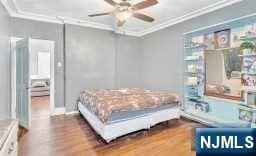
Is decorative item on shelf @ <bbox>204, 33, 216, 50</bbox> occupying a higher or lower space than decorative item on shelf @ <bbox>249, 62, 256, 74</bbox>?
higher

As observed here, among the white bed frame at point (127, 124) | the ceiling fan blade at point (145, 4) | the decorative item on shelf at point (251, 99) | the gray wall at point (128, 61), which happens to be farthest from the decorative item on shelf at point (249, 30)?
the gray wall at point (128, 61)

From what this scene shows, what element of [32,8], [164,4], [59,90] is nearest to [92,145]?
[59,90]

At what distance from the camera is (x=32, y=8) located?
3.71 m

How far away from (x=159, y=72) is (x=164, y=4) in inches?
85.9

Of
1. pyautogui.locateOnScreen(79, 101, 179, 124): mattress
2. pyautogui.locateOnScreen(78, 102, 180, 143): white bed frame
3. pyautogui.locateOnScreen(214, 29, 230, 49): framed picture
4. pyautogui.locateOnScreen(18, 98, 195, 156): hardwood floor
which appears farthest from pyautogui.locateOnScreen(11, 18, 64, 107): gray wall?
pyautogui.locateOnScreen(214, 29, 230, 49): framed picture

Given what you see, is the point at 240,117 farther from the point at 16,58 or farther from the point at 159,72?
the point at 16,58

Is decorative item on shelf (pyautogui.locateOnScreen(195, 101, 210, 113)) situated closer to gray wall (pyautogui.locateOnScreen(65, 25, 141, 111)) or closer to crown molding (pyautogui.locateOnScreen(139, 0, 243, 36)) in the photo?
crown molding (pyautogui.locateOnScreen(139, 0, 243, 36))

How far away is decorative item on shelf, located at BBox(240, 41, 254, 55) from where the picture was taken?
2798 mm

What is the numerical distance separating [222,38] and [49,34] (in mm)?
4165

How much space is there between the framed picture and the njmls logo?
8.32 ft

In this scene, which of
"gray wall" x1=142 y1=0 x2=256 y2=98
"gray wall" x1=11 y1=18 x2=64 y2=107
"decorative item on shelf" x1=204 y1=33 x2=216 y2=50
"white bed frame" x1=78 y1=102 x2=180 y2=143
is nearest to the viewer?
"white bed frame" x1=78 y1=102 x2=180 y2=143

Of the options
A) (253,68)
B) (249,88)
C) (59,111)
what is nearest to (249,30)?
(253,68)

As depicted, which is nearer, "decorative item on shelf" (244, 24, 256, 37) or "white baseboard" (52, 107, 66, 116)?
"decorative item on shelf" (244, 24, 256, 37)

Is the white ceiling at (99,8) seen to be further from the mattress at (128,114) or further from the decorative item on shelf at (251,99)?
the mattress at (128,114)
